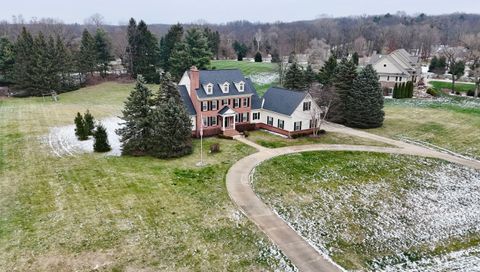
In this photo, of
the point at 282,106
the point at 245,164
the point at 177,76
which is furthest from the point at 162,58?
the point at 245,164

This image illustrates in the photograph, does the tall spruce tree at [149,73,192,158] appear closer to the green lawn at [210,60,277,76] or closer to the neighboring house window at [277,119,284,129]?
the neighboring house window at [277,119,284,129]

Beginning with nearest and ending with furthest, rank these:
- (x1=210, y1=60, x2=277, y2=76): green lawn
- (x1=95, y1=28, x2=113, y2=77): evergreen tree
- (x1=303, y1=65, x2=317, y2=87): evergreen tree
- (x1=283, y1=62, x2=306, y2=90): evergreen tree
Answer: (x1=283, y1=62, x2=306, y2=90): evergreen tree < (x1=303, y1=65, x2=317, y2=87): evergreen tree < (x1=95, y1=28, x2=113, y2=77): evergreen tree < (x1=210, y1=60, x2=277, y2=76): green lawn

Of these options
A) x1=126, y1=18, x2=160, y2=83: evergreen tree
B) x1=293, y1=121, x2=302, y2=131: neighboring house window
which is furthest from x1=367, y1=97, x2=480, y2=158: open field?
x1=126, y1=18, x2=160, y2=83: evergreen tree

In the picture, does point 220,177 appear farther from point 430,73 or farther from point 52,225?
point 430,73

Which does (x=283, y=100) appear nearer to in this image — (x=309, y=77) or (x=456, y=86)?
(x=309, y=77)

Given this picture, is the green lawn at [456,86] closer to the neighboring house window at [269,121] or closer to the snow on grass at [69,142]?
the neighboring house window at [269,121]

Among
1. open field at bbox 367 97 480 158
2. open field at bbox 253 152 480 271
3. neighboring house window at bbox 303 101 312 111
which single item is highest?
neighboring house window at bbox 303 101 312 111

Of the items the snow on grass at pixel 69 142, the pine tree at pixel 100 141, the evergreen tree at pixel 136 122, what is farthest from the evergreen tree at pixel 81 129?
the evergreen tree at pixel 136 122
